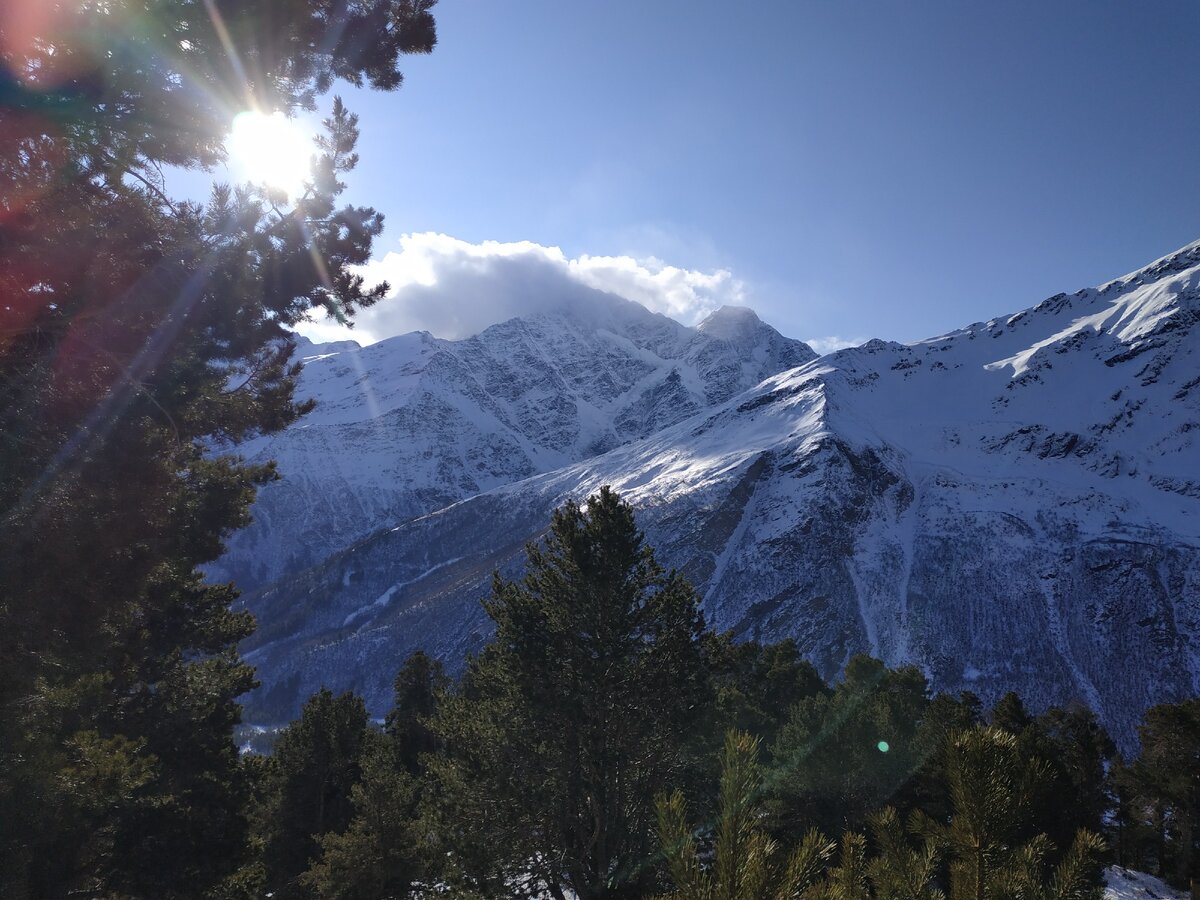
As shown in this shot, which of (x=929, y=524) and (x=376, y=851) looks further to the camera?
(x=929, y=524)

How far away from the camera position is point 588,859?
1259cm

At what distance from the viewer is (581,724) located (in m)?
12.7

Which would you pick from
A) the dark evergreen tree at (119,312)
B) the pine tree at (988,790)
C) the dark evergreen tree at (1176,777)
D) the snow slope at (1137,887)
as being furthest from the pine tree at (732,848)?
the dark evergreen tree at (1176,777)

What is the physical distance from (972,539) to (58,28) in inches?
Answer: 3794

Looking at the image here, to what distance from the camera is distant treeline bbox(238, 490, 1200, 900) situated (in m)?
3.26

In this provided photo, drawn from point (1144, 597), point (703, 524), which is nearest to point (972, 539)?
point (1144, 597)

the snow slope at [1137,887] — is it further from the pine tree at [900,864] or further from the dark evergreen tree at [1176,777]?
the pine tree at [900,864]

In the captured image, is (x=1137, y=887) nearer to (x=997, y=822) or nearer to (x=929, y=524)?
(x=997, y=822)

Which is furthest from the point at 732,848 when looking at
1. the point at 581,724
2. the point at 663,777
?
the point at 663,777

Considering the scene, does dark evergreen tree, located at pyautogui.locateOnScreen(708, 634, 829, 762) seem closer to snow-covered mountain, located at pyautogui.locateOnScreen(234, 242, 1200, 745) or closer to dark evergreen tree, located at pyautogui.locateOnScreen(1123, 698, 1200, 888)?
dark evergreen tree, located at pyautogui.locateOnScreen(1123, 698, 1200, 888)

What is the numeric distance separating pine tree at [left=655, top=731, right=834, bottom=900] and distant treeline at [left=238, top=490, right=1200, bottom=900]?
0.01m

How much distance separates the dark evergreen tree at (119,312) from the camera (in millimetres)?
8039

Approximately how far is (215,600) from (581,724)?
30.4ft

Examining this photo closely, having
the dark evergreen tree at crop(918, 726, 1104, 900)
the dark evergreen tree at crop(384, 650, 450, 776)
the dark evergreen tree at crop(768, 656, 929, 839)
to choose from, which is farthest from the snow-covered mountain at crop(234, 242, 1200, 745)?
the dark evergreen tree at crop(918, 726, 1104, 900)
